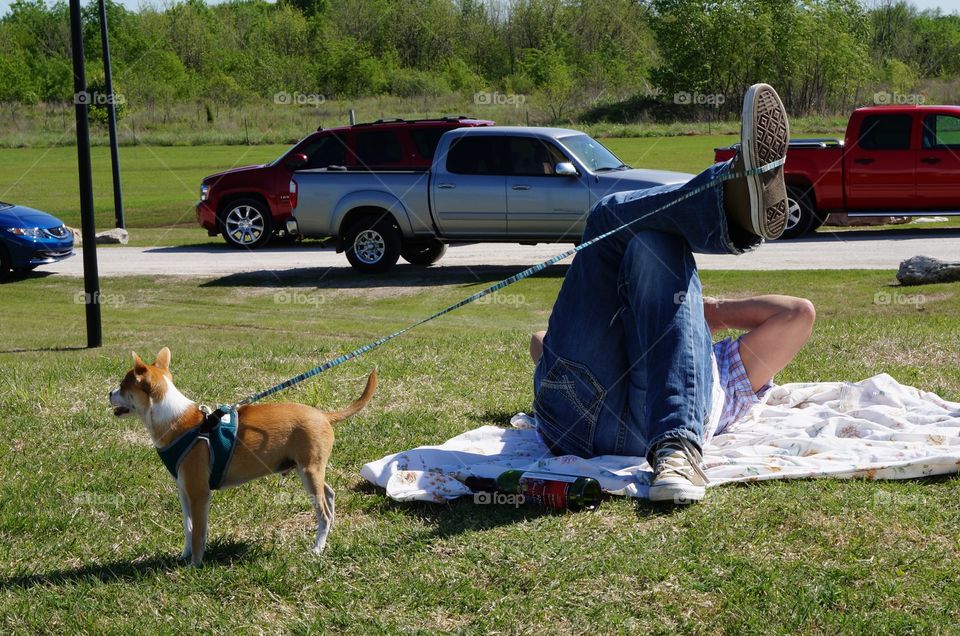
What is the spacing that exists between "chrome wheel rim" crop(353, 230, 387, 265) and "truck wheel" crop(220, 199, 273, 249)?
12.3 feet

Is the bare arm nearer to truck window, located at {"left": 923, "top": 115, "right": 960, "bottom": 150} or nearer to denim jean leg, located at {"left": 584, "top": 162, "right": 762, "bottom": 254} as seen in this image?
denim jean leg, located at {"left": 584, "top": 162, "right": 762, "bottom": 254}

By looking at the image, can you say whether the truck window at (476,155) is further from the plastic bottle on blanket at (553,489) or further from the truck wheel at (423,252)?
the plastic bottle on blanket at (553,489)

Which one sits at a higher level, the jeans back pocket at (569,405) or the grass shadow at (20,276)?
the jeans back pocket at (569,405)

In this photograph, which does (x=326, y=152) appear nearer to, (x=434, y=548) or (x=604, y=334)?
(x=604, y=334)

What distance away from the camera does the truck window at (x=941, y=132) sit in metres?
16.8

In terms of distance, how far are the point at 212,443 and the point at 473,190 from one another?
11907 mm

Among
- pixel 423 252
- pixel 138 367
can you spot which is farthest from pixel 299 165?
pixel 138 367

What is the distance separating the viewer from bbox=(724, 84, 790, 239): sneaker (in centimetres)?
411

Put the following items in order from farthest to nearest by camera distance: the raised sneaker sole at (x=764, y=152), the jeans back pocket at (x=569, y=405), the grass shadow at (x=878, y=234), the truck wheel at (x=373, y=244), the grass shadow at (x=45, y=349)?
the grass shadow at (x=878, y=234)
the truck wheel at (x=373, y=244)
the grass shadow at (x=45, y=349)
the jeans back pocket at (x=569, y=405)
the raised sneaker sole at (x=764, y=152)

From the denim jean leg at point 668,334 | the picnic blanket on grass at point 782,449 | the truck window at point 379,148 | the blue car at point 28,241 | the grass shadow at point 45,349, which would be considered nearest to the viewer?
the denim jean leg at point 668,334

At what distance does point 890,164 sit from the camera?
16.9 metres

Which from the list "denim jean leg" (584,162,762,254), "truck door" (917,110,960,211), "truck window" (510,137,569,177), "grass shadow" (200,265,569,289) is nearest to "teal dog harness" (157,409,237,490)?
"denim jean leg" (584,162,762,254)

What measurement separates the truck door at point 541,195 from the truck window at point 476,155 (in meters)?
0.21

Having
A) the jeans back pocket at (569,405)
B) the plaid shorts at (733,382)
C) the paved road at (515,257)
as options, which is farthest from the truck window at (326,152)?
the jeans back pocket at (569,405)
